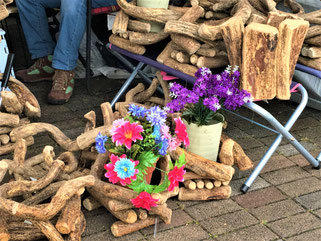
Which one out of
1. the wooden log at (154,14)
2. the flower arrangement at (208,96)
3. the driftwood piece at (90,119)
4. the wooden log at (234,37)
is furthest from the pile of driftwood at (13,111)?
the wooden log at (234,37)

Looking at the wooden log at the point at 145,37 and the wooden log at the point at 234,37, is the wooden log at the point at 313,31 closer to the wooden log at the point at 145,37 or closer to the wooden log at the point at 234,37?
the wooden log at the point at 234,37

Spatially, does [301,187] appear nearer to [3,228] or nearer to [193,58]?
[193,58]

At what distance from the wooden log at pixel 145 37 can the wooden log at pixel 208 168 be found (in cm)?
100

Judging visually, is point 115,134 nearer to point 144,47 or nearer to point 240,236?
point 240,236

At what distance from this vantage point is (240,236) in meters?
2.56

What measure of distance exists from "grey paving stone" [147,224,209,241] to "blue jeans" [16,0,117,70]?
2.08 m

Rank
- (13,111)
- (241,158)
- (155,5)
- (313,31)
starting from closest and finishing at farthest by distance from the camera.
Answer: (241,158) → (313,31) → (13,111) → (155,5)

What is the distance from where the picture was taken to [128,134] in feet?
7.89

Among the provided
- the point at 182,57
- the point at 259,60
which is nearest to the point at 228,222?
the point at 259,60

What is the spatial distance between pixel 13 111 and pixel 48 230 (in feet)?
4.41

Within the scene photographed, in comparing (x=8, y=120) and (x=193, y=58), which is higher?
(x=193, y=58)

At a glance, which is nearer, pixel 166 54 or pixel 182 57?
pixel 182 57

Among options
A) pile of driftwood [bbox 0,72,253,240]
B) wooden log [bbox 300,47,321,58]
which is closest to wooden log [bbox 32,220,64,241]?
pile of driftwood [bbox 0,72,253,240]

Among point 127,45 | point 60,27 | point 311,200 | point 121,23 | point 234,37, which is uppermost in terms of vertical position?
point 234,37
